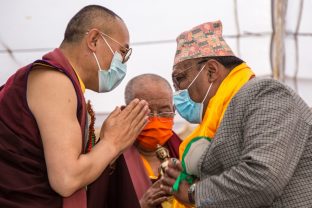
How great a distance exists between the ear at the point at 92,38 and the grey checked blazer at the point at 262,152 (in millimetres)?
788

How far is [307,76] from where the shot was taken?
4.74 m

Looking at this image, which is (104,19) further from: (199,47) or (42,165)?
(42,165)

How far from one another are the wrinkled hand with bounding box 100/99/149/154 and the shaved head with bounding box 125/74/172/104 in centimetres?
108

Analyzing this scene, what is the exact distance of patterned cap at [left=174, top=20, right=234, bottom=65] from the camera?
234 cm

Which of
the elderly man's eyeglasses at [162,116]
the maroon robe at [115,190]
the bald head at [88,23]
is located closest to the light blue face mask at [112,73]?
the bald head at [88,23]

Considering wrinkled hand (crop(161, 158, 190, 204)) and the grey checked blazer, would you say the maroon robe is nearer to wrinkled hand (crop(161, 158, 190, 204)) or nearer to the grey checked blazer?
wrinkled hand (crop(161, 158, 190, 204))

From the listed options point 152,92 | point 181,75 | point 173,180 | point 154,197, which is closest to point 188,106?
point 181,75

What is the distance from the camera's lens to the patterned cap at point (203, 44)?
7.67ft

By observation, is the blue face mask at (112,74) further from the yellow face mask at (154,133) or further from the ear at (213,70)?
the yellow face mask at (154,133)

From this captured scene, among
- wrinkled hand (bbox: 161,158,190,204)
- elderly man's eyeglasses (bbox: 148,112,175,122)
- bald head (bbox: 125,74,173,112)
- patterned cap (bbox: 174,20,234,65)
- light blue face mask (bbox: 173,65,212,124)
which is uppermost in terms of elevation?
patterned cap (bbox: 174,20,234,65)

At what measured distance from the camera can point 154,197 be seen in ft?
9.27

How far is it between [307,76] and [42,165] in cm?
322

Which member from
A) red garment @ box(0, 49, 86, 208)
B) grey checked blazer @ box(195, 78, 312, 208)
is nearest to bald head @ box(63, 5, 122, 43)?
red garment @ box(0, 49, 86, 208)

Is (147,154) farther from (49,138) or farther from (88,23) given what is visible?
(49,138)
